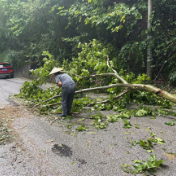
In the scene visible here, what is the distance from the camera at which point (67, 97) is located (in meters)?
4.86

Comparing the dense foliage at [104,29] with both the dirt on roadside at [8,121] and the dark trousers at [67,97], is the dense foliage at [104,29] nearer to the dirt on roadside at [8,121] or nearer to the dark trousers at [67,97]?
the dark trousers at [67,97]

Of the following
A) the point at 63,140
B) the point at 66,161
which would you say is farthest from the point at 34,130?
the point at 66,161

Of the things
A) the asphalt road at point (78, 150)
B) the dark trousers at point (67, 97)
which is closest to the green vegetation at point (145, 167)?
the asphalt road at point (78, 150)

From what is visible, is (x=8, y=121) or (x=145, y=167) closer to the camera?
(x=145, y=167)

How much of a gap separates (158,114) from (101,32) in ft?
23.6

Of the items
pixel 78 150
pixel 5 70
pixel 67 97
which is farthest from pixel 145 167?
pixel 5 70

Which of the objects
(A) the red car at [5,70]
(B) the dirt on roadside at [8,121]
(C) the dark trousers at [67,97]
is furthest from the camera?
(A) the red car at [5,70]

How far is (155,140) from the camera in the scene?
323 centimetres

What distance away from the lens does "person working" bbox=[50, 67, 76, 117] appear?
4.77 meters

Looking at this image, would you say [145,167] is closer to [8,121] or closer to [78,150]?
[78,150]

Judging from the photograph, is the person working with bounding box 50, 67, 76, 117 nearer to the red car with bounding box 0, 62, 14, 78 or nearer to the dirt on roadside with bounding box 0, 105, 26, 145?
the dirt on roadside with bounding box 0, 105, 26, 145

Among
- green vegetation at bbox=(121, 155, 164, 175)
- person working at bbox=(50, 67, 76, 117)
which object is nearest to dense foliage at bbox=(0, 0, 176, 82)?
person working at bbox=(50, 67, 76, 117)

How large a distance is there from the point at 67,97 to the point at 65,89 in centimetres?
24

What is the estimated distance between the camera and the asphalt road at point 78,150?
2439 millimetres
